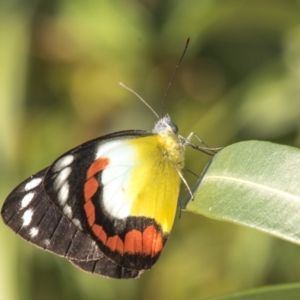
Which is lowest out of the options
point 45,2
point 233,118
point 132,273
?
point 132,273

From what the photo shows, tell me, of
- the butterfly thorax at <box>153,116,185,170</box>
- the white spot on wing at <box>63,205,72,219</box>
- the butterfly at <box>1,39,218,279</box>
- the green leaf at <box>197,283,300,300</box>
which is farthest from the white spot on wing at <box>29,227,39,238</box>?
the green leaf at <box>197,283,300,300</box>

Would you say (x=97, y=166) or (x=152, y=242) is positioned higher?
(x=97, y=166)

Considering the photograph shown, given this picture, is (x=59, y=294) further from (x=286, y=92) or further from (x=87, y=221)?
(x=286, y=92)

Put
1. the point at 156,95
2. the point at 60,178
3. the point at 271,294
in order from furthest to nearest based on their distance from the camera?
the point at 156,95
the point at 60,178
the point at 271,294

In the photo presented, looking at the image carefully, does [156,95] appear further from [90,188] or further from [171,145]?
[90,188]

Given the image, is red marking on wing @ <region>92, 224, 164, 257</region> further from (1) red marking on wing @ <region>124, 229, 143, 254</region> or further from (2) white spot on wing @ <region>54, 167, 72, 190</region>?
(2) white spot on wing @ <region>54, 167, 72, 190</region>

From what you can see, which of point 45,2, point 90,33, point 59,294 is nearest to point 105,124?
point 90,33

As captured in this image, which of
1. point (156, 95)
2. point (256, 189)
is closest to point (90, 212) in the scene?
point (256, 189)
